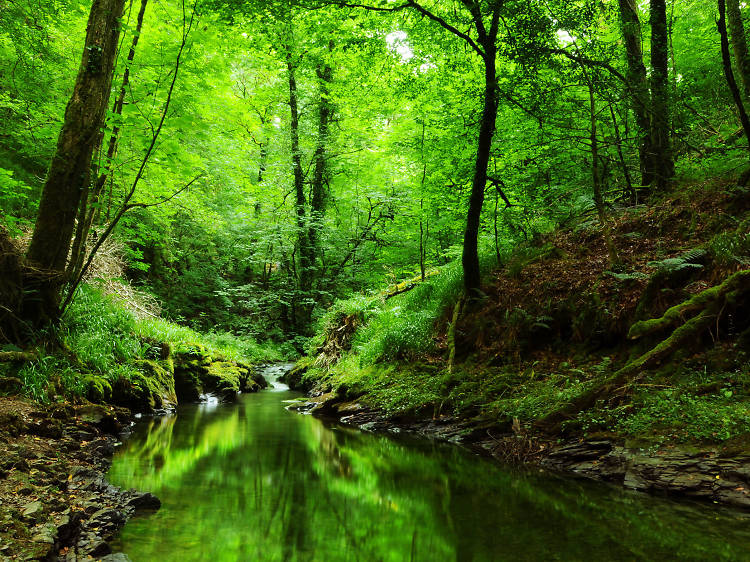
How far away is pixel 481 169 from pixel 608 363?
4395 millimetres

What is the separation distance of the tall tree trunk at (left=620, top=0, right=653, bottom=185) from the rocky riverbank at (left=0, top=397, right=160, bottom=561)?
9089 mm

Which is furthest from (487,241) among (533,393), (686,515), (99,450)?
(99,450)

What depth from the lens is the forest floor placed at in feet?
15.1

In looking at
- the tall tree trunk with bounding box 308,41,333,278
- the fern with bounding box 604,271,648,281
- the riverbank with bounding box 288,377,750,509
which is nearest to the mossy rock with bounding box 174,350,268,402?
the riverbank with bounding box 288,377,750,509

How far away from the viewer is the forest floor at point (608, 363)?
459cm

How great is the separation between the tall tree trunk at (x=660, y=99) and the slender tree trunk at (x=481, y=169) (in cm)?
266

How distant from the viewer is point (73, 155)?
6.84 meters

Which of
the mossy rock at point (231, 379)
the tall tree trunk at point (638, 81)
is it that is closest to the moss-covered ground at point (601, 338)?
the tall tree trunk at point (638, 81)

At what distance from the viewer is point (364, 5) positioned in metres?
8.37

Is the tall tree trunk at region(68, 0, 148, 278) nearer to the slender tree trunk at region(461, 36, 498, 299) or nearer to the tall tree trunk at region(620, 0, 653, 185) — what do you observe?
the slender tree trunk at region(461, 36, 498, 299)

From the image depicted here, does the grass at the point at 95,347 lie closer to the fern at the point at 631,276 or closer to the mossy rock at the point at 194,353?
the mossy rock at the point at 194,353

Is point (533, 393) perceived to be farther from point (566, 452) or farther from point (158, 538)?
point (158, 538)

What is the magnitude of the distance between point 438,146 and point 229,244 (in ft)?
48.5

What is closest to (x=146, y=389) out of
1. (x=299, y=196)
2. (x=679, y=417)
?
(x=679, y=417)
